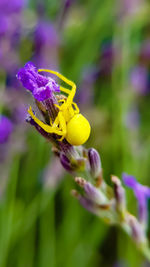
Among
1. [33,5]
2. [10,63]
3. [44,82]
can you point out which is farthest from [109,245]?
[33,5]

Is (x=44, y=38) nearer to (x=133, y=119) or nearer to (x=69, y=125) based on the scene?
(x=133, y=119)

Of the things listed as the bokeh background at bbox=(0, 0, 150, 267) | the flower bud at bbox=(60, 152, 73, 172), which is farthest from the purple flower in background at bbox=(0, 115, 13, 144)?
the flower bud at bbox=(60, 152, 73, 172)

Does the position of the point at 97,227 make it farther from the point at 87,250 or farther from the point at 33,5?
the point at 33,5

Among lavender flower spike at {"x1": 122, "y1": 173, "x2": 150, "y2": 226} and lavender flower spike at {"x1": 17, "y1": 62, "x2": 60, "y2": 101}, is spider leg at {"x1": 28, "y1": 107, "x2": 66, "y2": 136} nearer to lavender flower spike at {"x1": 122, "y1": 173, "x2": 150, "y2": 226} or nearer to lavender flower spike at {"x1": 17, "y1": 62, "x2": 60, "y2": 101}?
lavender flower spike at {"x1": 17, "y1": 62, "x2": 60, "y2": 101}

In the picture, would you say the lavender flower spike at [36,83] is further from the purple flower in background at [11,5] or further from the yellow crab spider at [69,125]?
the purple flower in background at [11,5]

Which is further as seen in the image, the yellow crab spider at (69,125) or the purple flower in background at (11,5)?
the purple flower in background at (11,5)

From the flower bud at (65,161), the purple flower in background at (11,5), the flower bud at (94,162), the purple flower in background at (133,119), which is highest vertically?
the purple flower in background at (133,119)

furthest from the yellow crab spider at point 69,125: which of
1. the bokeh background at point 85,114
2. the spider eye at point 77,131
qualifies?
the bokeh background at point 85,114

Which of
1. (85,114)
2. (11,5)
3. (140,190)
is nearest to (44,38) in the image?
(11,5)

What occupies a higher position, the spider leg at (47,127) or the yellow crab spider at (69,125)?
the yellow crab spider at (69,125)
